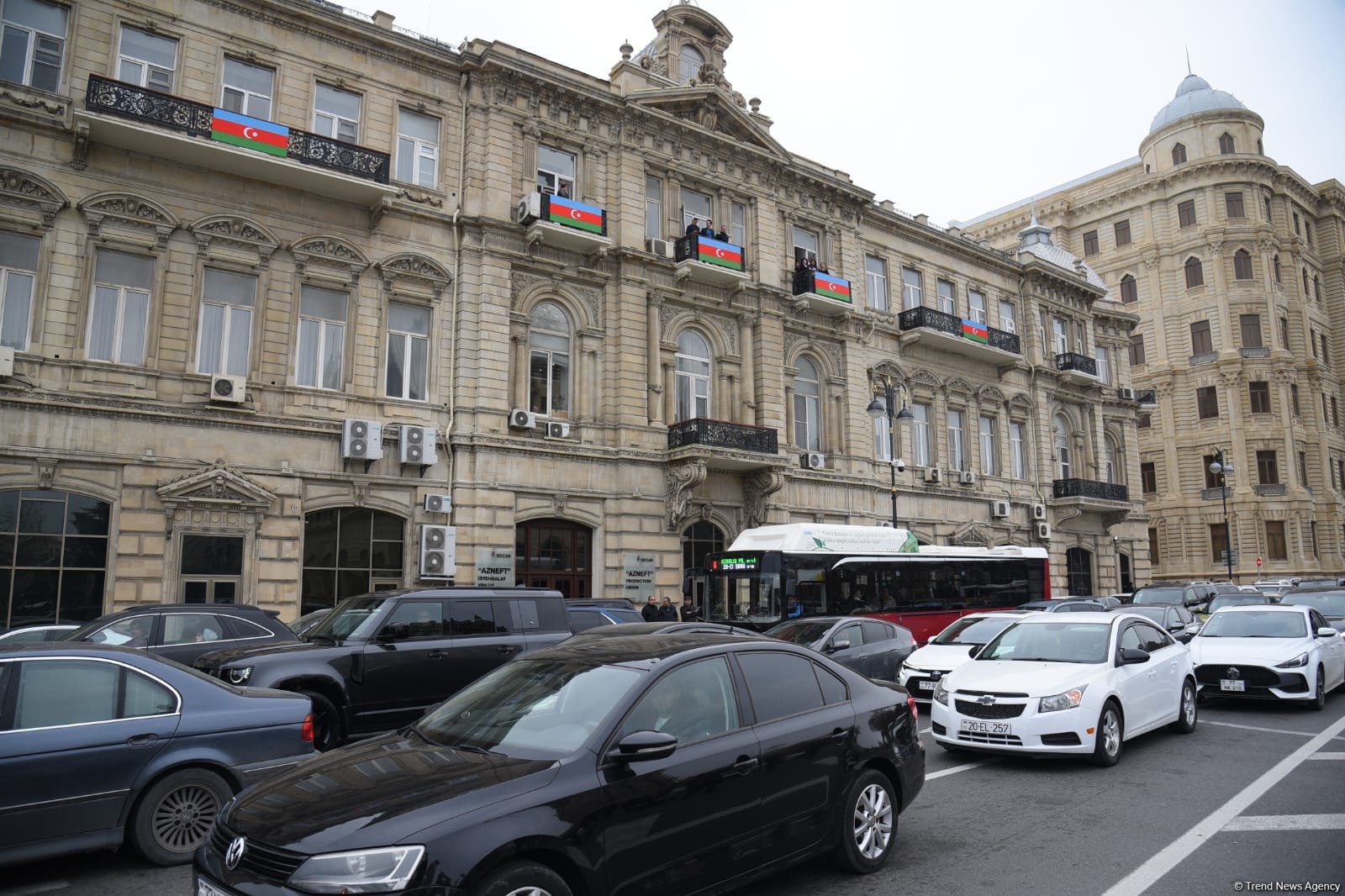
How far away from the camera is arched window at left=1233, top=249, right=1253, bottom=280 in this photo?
5772 centimetres

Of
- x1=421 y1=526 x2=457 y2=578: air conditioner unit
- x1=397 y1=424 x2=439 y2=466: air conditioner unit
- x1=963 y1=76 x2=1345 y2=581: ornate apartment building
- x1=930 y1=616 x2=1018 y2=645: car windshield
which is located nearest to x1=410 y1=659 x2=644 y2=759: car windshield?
x1=930 y1=616 x2=1018 y2=645: car windshield

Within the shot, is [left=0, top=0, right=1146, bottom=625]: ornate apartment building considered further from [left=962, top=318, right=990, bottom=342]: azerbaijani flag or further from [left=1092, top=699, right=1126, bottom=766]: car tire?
[left=1092, top=699, right=1126, bottom=766]: car tire

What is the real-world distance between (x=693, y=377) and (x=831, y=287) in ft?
21.1

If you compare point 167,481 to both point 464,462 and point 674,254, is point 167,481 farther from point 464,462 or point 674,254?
point 674,254

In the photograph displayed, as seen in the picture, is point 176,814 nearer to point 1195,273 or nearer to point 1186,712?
point 1186,712

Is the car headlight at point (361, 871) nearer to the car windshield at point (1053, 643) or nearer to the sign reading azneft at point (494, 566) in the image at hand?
the car windshield at point (1053, 643)

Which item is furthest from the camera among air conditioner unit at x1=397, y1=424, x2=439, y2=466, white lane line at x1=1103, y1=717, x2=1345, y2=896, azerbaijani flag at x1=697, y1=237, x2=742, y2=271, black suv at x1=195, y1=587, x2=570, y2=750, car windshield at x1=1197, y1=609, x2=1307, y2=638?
azerbaijani flag at x1=697, y1=237, x2=742, y2=271

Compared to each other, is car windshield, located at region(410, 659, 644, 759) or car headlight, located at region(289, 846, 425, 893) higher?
car windshield, located at region(410, 659, 644, 759)

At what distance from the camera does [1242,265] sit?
57938mm

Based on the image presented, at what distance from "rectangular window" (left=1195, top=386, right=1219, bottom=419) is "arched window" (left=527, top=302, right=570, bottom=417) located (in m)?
50.3

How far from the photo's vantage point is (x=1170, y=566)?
57219 millimetres

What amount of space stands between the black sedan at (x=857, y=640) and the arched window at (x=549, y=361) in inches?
484

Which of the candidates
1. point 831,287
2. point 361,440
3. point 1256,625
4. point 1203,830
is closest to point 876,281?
point 831,287

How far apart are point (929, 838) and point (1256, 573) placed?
189 ft
